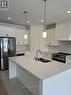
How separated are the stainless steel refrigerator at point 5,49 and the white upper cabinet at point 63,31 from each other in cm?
248

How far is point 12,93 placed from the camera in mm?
2941

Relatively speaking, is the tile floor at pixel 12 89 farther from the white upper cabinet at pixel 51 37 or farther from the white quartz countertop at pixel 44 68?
the white upper cabinet at pixel 51 37

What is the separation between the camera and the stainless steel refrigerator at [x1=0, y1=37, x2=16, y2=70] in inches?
211

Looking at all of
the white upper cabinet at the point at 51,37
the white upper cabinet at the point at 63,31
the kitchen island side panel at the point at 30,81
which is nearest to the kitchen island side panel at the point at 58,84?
the kitchen island side panel at the point at 30,81

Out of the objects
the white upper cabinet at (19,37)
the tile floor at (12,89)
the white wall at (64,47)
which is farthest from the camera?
the white upper cabinet at (19,37)

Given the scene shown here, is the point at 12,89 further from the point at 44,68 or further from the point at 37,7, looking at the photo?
the point at 37,7

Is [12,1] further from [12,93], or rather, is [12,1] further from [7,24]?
[7,24]

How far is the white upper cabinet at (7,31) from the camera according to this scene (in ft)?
18.1

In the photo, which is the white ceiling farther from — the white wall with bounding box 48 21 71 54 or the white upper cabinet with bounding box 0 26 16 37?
the white upper cabinet with bounding box 0 26 16 37

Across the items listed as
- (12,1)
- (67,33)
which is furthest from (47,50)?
(12,1)

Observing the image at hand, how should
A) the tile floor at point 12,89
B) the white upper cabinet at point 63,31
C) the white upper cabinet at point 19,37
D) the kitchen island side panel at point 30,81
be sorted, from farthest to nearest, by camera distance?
the white upper cabinet at point 19,37, the white upper cabinet at point 63,31, the tile floor at point 12,89, the kitchen island side panel at point 30,81

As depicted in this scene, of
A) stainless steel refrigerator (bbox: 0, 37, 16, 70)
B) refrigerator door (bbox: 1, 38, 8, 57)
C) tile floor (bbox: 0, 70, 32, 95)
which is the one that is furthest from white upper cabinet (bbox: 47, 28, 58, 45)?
tile floor (bbox: 0, 70, 32, 95)

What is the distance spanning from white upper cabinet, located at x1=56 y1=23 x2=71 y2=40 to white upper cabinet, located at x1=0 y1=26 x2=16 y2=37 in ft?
8.17

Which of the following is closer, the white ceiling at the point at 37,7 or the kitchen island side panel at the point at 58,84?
the kitchen island side panel at the point at 58,84
